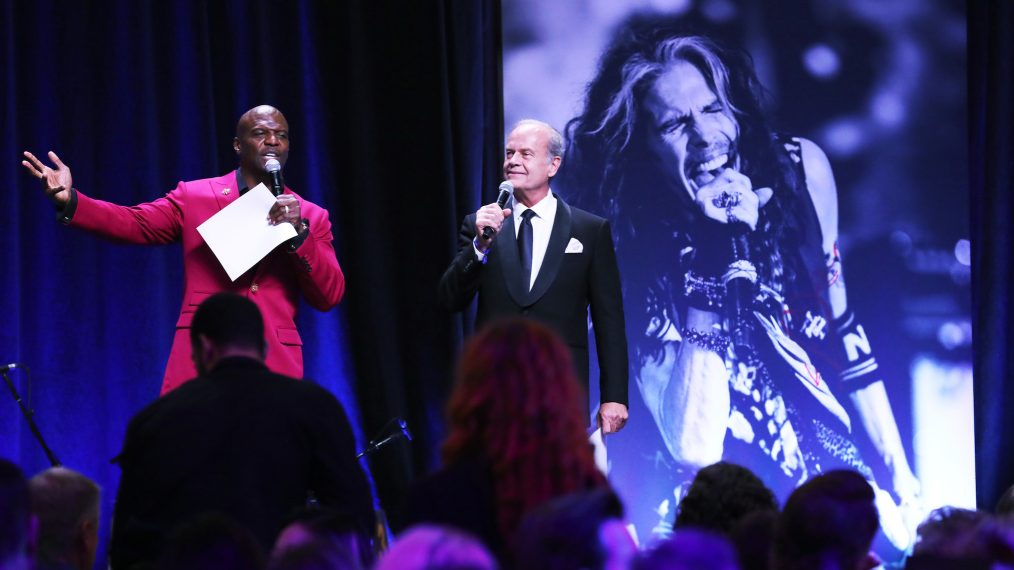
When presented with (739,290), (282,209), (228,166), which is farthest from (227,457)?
(739,290)

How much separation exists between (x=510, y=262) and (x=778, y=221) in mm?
1767

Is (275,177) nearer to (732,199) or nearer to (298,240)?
(298,240)

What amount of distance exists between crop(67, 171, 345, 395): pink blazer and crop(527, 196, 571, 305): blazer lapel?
641 millimetres

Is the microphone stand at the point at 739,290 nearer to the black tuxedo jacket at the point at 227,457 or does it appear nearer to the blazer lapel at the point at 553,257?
the blazer lapel at the point at 553,257

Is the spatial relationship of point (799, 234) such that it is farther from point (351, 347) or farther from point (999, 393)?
point (351, 347)

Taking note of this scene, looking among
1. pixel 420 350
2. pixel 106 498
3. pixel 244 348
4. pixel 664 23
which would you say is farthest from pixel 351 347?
pixel 244 348

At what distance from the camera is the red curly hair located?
7.49 feet

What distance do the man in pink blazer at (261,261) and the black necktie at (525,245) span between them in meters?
0.60

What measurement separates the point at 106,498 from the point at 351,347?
1145 mm

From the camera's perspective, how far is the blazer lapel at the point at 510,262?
13.6 ft

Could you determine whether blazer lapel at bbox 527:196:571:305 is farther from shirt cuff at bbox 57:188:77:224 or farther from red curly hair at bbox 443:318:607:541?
red curly hair at bbox 443:318:607:541

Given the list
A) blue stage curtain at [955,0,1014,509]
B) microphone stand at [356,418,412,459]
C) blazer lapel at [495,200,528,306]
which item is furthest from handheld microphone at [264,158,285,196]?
blue stage curtain at [955,0,1014,509]

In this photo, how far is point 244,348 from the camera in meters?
2.77

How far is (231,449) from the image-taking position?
2709 millimetres
